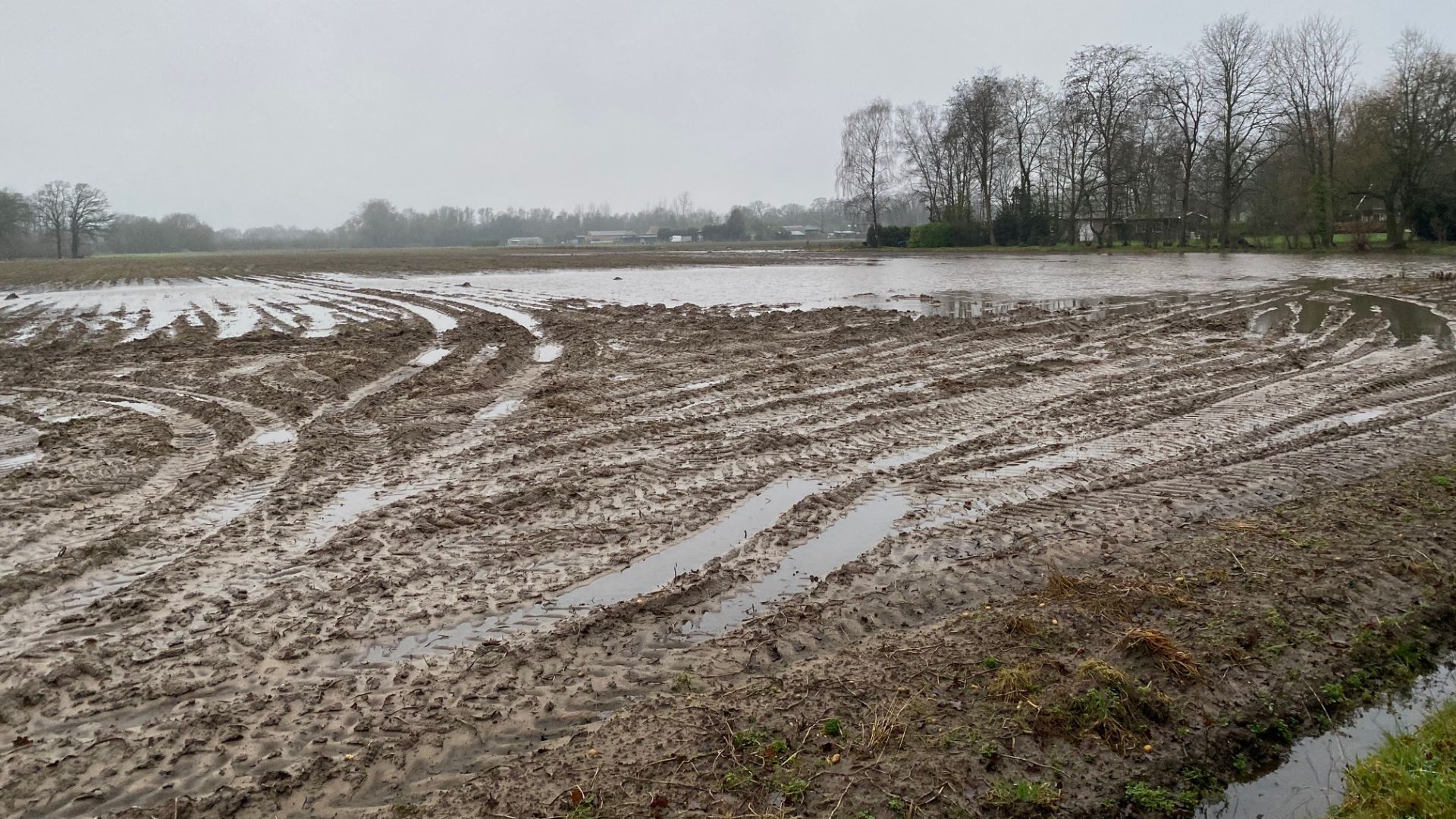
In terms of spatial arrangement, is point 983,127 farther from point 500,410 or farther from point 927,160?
point 500,410

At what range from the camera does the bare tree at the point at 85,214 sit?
94250mm

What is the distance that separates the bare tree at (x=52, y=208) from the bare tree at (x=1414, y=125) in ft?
389

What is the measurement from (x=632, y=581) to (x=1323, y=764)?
3.30 m

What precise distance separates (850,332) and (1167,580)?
35.7ft

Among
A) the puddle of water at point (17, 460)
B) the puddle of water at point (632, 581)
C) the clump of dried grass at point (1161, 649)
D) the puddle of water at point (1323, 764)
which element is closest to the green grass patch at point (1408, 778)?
the puddle of water at point (1323, 764)

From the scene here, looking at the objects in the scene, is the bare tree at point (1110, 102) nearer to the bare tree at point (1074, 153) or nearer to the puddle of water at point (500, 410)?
the bare tree at point (1074, 153)

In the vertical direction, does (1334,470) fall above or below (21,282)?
below

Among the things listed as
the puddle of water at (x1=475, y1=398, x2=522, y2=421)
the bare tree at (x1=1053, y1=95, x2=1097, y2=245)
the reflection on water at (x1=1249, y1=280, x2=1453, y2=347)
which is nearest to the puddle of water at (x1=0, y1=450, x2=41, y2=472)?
the puddle of water at (x1=475, y1=398, x2=522, y2=421)

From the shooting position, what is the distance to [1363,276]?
25.0 metres

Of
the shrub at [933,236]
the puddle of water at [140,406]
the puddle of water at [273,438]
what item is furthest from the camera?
the shrub at [933,236]

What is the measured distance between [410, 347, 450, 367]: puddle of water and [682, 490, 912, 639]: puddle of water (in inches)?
335

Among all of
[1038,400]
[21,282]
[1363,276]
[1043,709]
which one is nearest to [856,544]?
[1043,709]

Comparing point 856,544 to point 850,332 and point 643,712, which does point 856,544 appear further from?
point 850,332

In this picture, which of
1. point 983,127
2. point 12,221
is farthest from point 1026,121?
point 12,221
